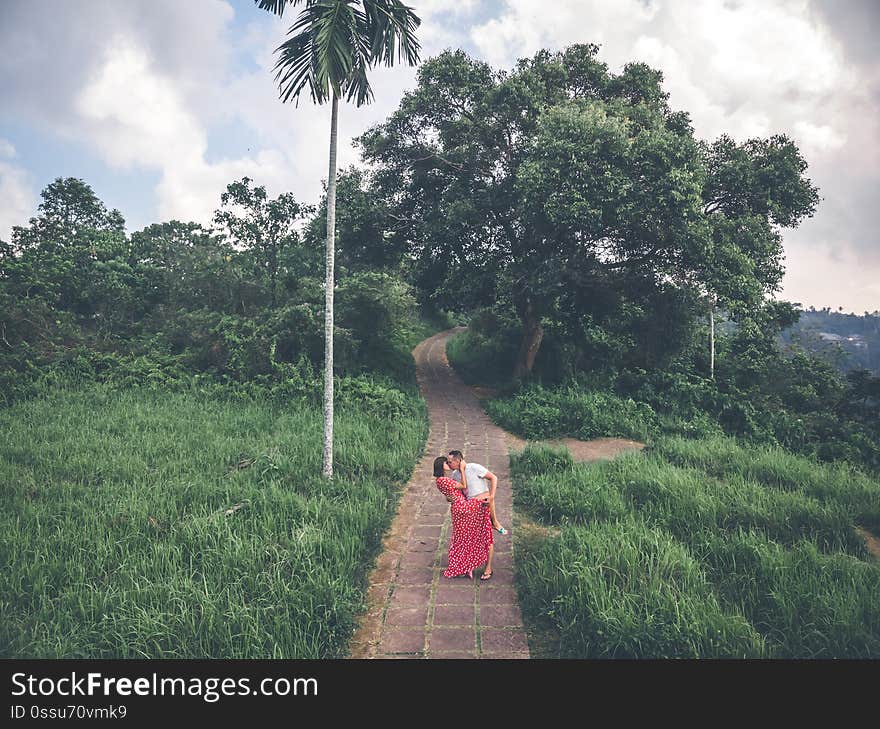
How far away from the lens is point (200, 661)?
3684mm

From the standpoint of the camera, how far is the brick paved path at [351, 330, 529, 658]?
400 centimetres

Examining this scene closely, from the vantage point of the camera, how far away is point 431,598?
4676mm

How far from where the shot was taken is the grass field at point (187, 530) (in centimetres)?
394

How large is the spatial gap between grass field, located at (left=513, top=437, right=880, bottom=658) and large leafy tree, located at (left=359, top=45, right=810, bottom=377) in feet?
20.2

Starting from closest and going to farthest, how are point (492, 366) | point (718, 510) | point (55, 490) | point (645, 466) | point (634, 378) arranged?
1. point (718, 510)
2. point (55, 490)
3. point (645, 466)
4. point (634, 378)
5. point (492, 366)

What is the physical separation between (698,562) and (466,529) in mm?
2326

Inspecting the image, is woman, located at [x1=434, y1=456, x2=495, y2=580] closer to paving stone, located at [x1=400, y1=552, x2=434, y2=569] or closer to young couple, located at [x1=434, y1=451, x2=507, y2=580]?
young couple, located at [x1=434, y1=451, x2=507, y2=580]

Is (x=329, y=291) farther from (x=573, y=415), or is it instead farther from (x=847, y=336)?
(x=847, y=336)

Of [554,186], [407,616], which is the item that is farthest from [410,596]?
[554,186]

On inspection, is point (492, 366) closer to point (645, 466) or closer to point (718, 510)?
point (645, 466)

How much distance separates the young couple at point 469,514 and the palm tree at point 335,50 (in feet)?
9.13

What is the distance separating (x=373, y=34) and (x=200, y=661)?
7.84 m

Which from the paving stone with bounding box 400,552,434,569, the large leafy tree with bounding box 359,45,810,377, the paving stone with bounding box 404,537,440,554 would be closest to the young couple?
the paving stone with bounding box 400,552,434,569

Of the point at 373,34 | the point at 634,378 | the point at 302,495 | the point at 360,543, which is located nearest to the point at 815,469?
the point at 634,378
